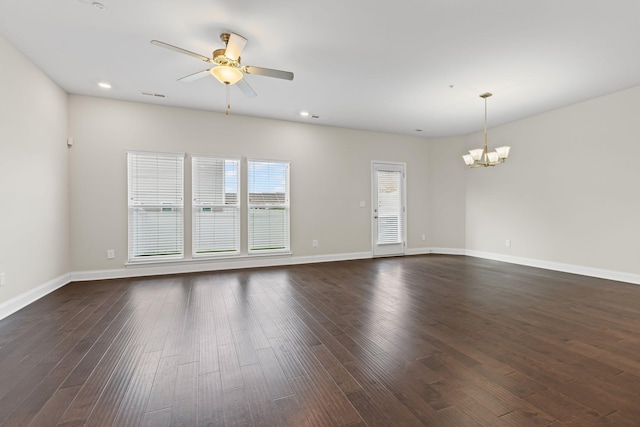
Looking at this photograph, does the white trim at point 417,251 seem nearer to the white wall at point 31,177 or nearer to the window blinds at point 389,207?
the window blinds at point 389,207

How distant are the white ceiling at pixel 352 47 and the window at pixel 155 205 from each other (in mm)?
1071

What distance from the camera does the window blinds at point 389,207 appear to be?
6786 mm

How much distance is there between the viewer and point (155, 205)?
16.2 ft

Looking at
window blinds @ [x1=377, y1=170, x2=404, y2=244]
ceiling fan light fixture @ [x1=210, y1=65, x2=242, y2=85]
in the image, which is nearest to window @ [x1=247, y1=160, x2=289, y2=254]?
window blinds @ [x1=377, y1=170, x2=404, y2=244]

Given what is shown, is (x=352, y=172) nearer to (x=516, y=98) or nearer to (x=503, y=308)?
(x=516, y=98)

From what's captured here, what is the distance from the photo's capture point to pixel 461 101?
4.77 meters

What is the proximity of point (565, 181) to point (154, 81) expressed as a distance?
6978 millimetres

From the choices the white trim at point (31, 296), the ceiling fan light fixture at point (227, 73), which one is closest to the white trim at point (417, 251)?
the ceiling fan light fixture at point (227, 73)

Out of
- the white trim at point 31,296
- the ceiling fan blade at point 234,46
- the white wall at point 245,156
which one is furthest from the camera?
the white wall at point 245,156

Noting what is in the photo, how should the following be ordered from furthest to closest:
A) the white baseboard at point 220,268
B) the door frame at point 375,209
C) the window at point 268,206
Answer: the door frame at point 375,209 < the window at point 268,206 < the white baseboard at point 220,268

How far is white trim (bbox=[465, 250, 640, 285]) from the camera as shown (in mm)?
4345

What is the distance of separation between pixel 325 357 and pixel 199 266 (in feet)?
12.4

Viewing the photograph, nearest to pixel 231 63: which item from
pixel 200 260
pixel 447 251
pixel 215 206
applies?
pixel 215 206

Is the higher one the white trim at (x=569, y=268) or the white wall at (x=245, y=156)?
the white wall at (x=245, y=156)
